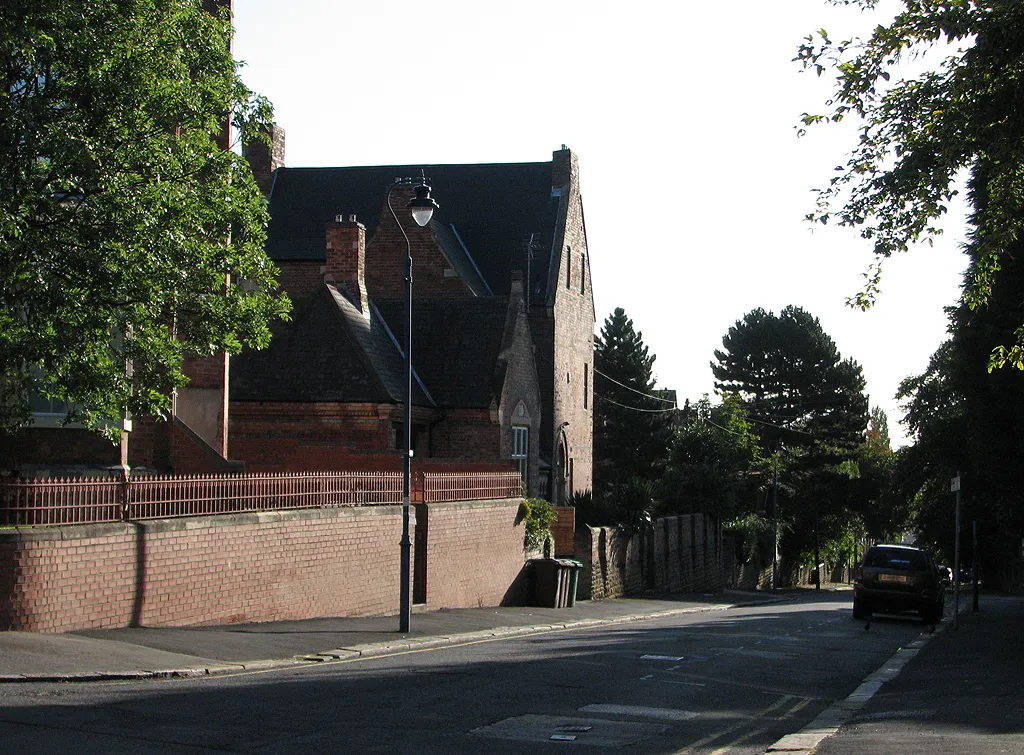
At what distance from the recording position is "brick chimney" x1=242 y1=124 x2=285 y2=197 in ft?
157

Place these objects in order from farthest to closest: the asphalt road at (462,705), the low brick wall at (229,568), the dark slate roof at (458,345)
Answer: the dark slate roof at (458,345) → the low brick wall at (229,568) → the asphalt road at (462,705)

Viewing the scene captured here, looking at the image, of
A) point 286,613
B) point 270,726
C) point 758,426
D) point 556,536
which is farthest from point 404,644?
point 758,426

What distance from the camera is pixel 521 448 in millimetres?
37625

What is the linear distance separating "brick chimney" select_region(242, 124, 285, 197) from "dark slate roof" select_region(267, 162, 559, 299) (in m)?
0.44

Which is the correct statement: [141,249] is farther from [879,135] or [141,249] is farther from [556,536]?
[556,536]

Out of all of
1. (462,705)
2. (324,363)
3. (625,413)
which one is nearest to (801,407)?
(625,413)

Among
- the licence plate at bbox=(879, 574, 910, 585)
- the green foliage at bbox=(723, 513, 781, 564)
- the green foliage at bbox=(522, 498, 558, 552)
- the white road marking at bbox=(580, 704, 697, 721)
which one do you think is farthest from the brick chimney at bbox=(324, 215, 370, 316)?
the white road marking at bbox=(580, 704, 697, 721)

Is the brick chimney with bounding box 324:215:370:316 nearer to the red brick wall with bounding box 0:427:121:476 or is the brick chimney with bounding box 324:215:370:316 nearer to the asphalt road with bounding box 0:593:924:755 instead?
the red brick wall with bounding box 0:427:121:476

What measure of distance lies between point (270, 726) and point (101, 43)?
945 centimetres

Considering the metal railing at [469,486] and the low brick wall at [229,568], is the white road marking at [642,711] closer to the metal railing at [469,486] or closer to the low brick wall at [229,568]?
the low brick wall at [229,568]

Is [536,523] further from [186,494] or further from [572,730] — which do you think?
[572,730]

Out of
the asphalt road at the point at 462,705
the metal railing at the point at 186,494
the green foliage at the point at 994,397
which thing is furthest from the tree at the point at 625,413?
the asphalt road at the point at 462,705

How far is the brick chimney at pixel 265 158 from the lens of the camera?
47.9 meters

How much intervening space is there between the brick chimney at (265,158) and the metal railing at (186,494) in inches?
1044
